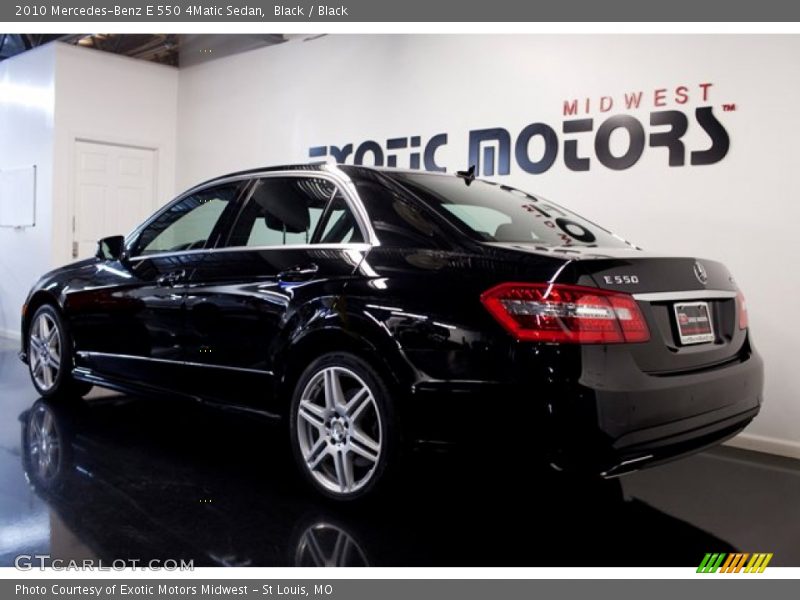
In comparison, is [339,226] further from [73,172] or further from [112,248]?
[73,172]

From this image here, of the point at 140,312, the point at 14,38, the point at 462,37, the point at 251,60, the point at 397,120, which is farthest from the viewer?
the point at 14,38

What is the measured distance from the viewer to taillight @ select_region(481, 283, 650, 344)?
2375 mm

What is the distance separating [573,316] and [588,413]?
292 millimetres

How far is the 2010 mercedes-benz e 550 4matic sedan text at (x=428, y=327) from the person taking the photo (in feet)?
7.84

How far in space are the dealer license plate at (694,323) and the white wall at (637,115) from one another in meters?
1.86

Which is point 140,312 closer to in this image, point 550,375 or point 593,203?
point 550,375

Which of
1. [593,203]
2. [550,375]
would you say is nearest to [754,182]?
[593,203]

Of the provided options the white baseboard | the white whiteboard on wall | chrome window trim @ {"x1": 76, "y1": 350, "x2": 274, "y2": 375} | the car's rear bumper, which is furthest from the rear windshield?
the white whiteboard on wall

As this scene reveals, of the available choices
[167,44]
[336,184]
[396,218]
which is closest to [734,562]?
[396,218]

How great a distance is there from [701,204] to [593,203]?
74 cm

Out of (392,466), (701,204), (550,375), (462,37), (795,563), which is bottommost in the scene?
(795,563)

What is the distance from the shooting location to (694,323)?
8.70 feet

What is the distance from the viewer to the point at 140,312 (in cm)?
402

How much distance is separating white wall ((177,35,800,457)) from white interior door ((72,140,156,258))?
211 centimetres
